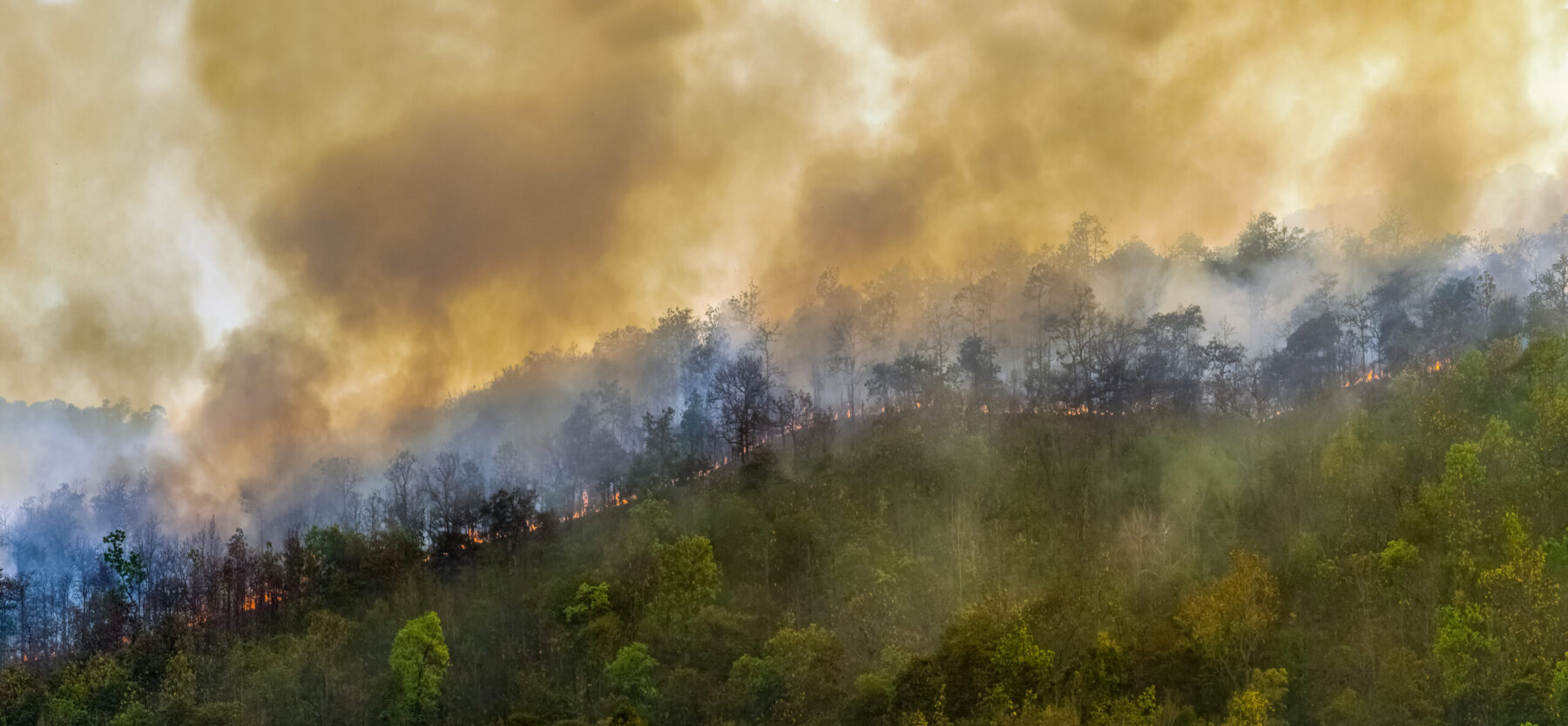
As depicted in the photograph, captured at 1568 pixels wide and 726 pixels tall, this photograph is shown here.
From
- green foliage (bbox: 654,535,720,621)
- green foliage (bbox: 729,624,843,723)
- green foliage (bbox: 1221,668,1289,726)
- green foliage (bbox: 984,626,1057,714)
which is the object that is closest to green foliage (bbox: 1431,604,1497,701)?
green foliage (bbox: 1221,668,1289,726)

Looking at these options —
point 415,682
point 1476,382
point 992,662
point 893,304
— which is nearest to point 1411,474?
point 1476,382

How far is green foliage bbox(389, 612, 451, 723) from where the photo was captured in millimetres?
100000

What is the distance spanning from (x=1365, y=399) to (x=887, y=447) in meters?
48.9

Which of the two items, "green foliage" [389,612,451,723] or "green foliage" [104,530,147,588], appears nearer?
"green foliage" [389,612,451,723]

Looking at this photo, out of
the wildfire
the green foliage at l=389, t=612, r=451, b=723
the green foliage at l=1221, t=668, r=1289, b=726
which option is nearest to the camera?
the green foliage at l=1221, t=668, r=1289, b=726

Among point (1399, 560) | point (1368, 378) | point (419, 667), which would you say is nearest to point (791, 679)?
point (419, 667)

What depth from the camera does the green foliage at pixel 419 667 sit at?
100000 mm

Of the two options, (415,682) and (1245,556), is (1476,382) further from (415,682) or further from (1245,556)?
(415,682)

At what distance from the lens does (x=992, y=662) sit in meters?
89.4

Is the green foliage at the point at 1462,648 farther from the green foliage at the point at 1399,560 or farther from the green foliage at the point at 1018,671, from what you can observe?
the green foliage at the point at 1018,671

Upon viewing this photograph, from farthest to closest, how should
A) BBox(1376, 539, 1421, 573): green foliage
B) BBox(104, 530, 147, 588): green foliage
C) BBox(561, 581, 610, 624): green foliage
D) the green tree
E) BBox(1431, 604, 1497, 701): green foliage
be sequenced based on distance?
1. BBox(104, 530, 147, 588): green foliage
2. BBox(561, 581, 610, 624): green foliage
3. BBox(1376, 539, 1421, 573): green foliage
4. the green tree
5. BBox(1431, 604, 1497, 701): green foliage

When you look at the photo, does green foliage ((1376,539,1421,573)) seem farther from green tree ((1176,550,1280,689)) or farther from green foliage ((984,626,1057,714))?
green foliage ((984,626,1057,714))

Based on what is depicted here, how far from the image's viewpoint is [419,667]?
102438 millimetres

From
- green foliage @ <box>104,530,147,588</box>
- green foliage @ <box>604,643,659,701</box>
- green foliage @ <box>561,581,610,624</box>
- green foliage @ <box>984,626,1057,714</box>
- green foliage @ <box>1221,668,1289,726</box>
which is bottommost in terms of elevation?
green foliage @ <box>1221,668,1289,726</box>
